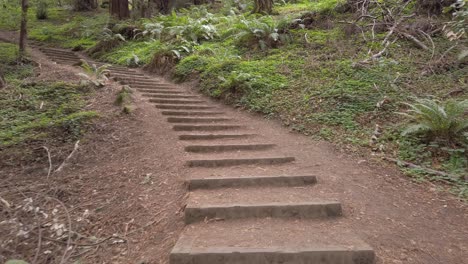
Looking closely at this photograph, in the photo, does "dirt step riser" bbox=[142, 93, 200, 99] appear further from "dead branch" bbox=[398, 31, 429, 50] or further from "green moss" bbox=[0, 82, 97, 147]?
"dead branch" bbox=[398, 31, 429, 50]

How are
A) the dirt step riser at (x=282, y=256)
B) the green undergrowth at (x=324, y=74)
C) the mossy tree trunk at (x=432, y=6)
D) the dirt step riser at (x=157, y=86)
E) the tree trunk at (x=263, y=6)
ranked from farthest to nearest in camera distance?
the tree trunk at (x=263, y=6) < the dirt step riser at (x=157, y=86) < the mossy tree trunk at (x=432, y=6) < the green undergrowth at (x=324, y=74) < the dirt step riser at (x=282, y=256)

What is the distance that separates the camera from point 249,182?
438cm

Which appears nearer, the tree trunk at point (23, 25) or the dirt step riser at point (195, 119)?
the dirt step riser at point (195, 119)

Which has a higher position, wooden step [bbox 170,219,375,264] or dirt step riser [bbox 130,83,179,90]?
dirt step riser [bbox 130,83,179,90]

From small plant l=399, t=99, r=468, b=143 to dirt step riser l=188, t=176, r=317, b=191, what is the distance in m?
2.06

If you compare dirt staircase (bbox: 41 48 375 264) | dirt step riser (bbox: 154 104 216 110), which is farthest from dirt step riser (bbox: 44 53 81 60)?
dirt staircase (bbox: 41 48 375 264)

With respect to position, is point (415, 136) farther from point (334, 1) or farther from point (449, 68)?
point (334, 1)

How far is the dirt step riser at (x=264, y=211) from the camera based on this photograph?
368 centimetres

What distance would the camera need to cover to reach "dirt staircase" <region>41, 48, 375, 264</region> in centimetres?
306

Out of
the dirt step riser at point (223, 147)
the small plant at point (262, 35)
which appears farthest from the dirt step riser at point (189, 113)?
the small plant at point (262, 35)

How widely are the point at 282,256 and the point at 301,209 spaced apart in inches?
32.0

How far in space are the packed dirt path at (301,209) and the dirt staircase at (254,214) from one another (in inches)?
0.4

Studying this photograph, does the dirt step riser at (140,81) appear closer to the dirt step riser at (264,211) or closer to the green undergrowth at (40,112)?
the green undergrowth at (40,112)

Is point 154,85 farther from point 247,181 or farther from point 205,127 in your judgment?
point 247,181
